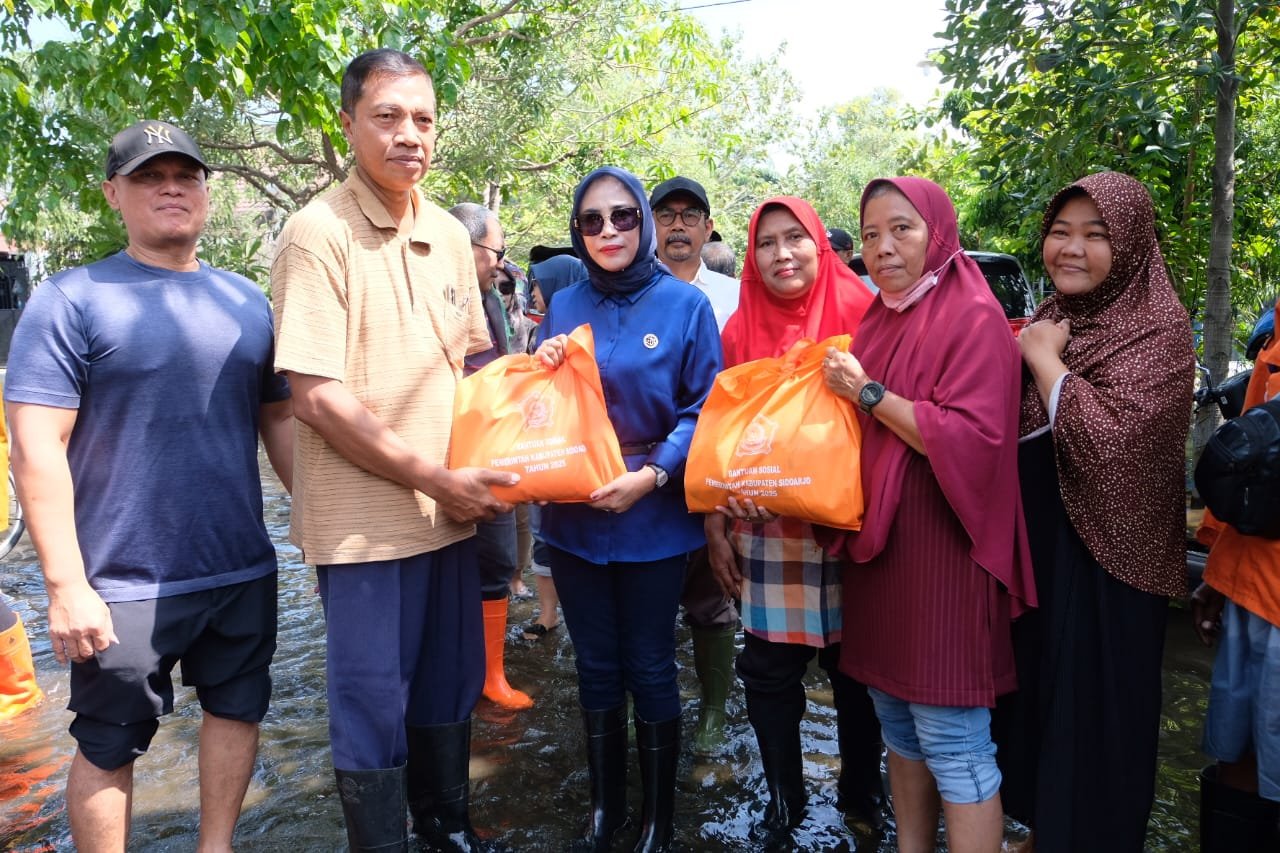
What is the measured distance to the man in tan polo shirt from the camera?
2.26m

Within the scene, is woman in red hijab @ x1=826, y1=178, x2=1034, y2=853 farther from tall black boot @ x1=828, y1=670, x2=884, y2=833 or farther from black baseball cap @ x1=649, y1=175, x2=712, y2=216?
black baseball cap @ x1=649, y1=175, x2=712, y2=216

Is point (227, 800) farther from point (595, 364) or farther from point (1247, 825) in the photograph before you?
point (1247, 825)

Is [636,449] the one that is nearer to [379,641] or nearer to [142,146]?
[379,641]

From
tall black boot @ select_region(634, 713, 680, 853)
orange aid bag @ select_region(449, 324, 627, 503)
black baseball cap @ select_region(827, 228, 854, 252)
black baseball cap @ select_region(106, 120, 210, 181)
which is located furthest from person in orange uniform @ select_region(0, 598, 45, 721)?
black baseball cap @ select_region(827, 228, 854, 252)

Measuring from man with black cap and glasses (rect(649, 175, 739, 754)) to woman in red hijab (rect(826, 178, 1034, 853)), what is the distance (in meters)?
1.05

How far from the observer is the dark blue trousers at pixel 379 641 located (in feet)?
7.72

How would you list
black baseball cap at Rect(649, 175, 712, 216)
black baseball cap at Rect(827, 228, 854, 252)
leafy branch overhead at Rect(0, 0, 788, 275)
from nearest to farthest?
black baseball cap at Rect(649, 175, 712, 216) → leafy branch overhead at Rect(0, 0, 788, 275) → black baseball cap at Rect(827, 228, 854, 252)

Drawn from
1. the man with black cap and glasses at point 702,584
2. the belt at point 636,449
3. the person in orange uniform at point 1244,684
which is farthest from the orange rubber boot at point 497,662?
the person in orange uniform at point 1244,684

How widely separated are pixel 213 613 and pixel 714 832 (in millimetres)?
1599

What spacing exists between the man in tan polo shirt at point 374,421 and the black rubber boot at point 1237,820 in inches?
74.6

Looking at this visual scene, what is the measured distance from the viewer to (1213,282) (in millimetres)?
4879

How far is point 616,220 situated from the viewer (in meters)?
2.58

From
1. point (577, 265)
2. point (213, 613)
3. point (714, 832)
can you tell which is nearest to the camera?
point (213, 613)

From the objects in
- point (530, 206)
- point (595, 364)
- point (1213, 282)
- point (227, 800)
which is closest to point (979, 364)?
point (595, 364)
